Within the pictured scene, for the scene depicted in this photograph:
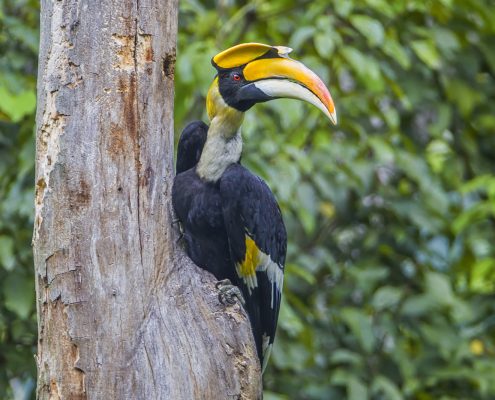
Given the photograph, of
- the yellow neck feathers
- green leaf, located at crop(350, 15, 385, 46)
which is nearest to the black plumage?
the yellow neck feathers

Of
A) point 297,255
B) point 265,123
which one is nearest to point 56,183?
point 265,123

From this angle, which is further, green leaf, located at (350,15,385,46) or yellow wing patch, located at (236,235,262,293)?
green leaf, located at (350,15,385,46)

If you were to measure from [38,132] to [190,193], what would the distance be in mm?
505

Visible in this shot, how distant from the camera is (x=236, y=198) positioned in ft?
9.86

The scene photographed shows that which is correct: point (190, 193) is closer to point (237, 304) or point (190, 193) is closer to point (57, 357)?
point (237, 304)

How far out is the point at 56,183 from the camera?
2633mm

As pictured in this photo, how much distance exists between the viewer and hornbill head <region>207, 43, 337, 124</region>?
9.25ft

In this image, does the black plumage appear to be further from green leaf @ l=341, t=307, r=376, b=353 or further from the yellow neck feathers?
green leaf @ l=341, t=307, r=376, b=353

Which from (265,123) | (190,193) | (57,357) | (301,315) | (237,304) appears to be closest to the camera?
(57,357)

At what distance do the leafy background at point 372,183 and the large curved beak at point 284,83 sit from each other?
750 millimetres

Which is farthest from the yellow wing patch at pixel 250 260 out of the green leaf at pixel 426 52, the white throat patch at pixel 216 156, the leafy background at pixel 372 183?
the green leaf at pixel 426 52

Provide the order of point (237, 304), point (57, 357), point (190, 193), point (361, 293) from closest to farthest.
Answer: point (57, 357) → point (237, 304) → point (190, 193) → point (361, 293)

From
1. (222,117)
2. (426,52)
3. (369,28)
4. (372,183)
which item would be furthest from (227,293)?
(372,183)

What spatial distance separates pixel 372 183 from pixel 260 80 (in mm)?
1865
